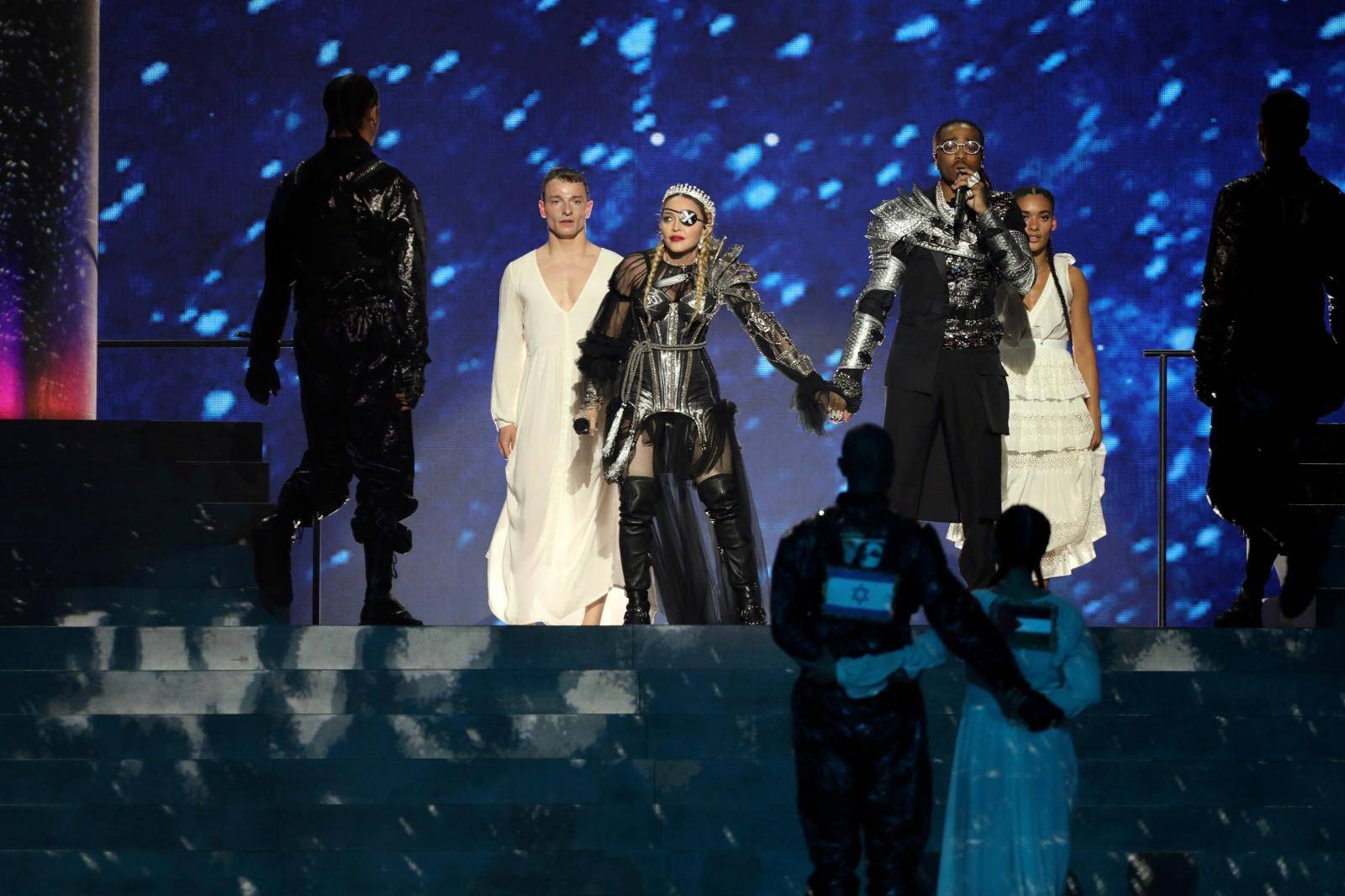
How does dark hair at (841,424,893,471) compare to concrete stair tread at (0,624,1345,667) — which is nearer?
dark hair at (841,424,893,471)

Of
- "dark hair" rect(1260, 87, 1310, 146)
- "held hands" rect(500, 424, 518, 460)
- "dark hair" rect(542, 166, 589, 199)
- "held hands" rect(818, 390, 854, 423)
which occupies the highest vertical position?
"dark hair" rect(1260, 87, 1310, 146)

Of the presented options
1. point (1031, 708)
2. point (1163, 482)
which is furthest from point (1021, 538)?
point (1163, 482)

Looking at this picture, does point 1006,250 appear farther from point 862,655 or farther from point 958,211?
point 862,655

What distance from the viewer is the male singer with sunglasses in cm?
669

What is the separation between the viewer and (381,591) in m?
6.19

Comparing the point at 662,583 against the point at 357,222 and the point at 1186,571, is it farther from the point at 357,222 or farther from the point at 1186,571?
the point at 1186,571

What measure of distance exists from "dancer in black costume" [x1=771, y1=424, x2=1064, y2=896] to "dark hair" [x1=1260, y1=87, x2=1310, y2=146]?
8.43 ft

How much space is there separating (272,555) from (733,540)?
1.54 meters

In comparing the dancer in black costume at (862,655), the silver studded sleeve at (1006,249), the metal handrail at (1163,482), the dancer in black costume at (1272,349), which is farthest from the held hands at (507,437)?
the dancer in black costume at (862,655)

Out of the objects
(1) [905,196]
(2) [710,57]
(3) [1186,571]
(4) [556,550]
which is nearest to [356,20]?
(2) [710,57]

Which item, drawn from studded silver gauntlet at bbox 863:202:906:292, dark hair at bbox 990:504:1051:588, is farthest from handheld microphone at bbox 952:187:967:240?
dark hair at bbox 990:504:1051:588

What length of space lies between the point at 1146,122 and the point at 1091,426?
2638 mm

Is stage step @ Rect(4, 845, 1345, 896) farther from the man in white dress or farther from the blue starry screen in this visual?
the blue starry screen

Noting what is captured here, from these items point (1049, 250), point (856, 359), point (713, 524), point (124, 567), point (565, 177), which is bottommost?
point (124, 567)
